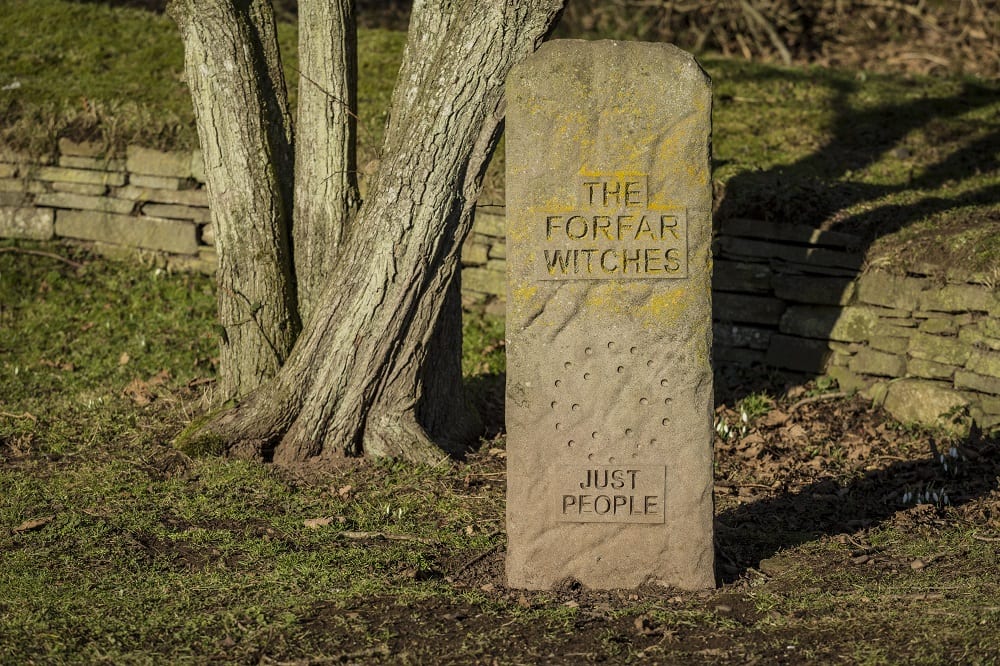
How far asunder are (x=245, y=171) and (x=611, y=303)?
2.60 meters

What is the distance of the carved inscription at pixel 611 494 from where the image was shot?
4.37 metres

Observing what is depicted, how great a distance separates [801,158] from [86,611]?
583cm

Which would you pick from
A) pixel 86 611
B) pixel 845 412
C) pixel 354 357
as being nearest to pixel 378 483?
pixel 354 357

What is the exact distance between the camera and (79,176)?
8.51 meters

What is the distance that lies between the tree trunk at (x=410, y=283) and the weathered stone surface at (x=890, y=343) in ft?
7.97

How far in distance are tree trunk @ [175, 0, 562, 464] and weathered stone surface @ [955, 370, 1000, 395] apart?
2.69m

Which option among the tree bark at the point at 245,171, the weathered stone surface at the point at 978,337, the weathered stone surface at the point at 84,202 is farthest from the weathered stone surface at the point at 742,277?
the weathered stone surface at the point at 84,202

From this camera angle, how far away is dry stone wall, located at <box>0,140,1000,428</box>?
6.53 meters

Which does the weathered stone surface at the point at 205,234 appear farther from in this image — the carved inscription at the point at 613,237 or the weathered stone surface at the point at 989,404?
the weathered stone surface at the point at 989,404

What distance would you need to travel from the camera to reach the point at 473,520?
5.38 meters

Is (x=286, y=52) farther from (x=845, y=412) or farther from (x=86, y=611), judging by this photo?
(x=86, y=611)

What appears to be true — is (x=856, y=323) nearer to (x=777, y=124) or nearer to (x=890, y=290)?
(x=890, y=290)

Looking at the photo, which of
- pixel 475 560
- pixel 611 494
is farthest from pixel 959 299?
pixel 475 560

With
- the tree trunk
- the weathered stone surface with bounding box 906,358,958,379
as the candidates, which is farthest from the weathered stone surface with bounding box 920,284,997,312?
the tree trunk
